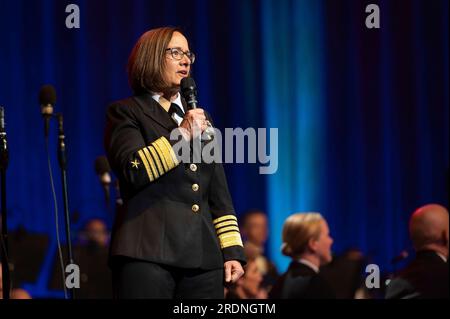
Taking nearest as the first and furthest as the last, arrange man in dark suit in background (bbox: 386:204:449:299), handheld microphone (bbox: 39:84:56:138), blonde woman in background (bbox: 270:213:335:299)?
handheld microphone (bbox: 39:84:56:138), man in dark suit in background (bbox: 386:204:449:299), blonde woman in background (bbox: 270:213:335:299)

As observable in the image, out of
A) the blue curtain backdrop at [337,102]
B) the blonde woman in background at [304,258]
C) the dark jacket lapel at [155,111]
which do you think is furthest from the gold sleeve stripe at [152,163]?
the blue curtain backdrop at [337,102]

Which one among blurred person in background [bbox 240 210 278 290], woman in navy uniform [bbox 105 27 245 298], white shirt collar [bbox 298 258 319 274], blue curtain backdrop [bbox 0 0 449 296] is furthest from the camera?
blue curtain backdrop [bbox 0 0 449 296]

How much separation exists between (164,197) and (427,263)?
2.40 metres

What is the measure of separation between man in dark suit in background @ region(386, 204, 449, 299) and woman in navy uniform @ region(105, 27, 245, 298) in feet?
6.09

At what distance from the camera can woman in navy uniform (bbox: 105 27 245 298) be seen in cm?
271

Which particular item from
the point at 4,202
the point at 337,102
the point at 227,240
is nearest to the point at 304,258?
the point at 4,202

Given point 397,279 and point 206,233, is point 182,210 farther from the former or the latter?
point 397,279

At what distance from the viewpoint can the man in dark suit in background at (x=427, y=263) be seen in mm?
4539

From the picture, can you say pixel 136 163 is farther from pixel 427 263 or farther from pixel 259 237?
pixel 259 237

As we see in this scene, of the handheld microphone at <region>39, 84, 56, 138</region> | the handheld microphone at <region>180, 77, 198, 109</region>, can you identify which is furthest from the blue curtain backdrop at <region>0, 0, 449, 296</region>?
the handheld microphone at <region>180, 77, 198, 109</region>

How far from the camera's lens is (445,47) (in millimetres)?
7672

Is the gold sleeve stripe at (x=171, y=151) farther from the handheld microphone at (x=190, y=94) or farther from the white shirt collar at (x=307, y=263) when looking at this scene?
the white shirt collar at (x=307, y=263)

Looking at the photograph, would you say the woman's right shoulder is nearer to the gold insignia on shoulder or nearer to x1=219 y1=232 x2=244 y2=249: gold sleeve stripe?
the gold insignia on shoulder

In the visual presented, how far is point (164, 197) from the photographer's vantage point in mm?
2799
